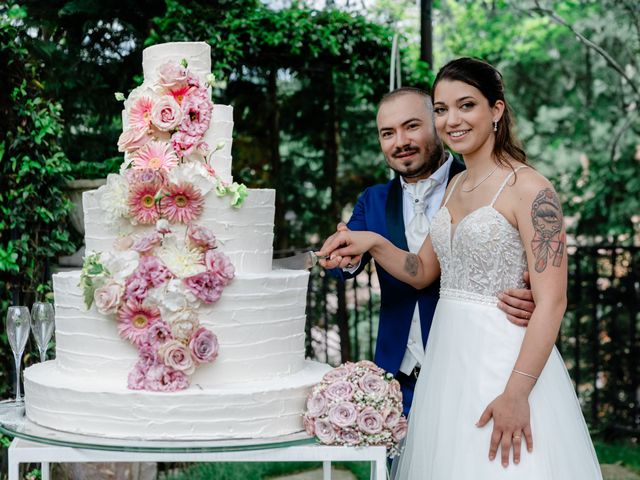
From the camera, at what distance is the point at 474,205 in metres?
2.85

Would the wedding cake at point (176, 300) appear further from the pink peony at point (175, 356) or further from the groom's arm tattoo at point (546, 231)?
the groom's arm tattoo at point (546, 231)

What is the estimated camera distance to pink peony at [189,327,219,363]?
264 centimetres

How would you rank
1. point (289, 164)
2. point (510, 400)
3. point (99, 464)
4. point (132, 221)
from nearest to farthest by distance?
point (510, 400) < point (132, 221) < point (99, 464) < point (289, 164)

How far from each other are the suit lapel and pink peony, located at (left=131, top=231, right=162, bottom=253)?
3.93 ft

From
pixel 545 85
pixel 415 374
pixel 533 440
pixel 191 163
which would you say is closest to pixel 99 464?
pixel 415 374

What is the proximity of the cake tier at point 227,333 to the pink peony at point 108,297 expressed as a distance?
0.24ft

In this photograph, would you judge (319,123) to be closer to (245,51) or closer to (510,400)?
(245,51)

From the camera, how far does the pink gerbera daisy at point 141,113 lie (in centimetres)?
296

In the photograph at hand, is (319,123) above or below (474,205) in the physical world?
above

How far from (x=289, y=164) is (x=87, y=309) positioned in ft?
19.2

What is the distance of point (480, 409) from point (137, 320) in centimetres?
121

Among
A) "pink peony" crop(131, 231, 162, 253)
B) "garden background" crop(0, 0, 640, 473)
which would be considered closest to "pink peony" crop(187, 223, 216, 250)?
"pink peony" crop(131, 231, 162, 253)

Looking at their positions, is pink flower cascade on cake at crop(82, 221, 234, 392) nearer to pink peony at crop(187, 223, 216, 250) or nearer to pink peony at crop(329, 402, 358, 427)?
pink peony at crop(187, 223, 216, 250)

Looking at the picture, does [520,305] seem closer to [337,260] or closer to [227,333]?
[337,260]
